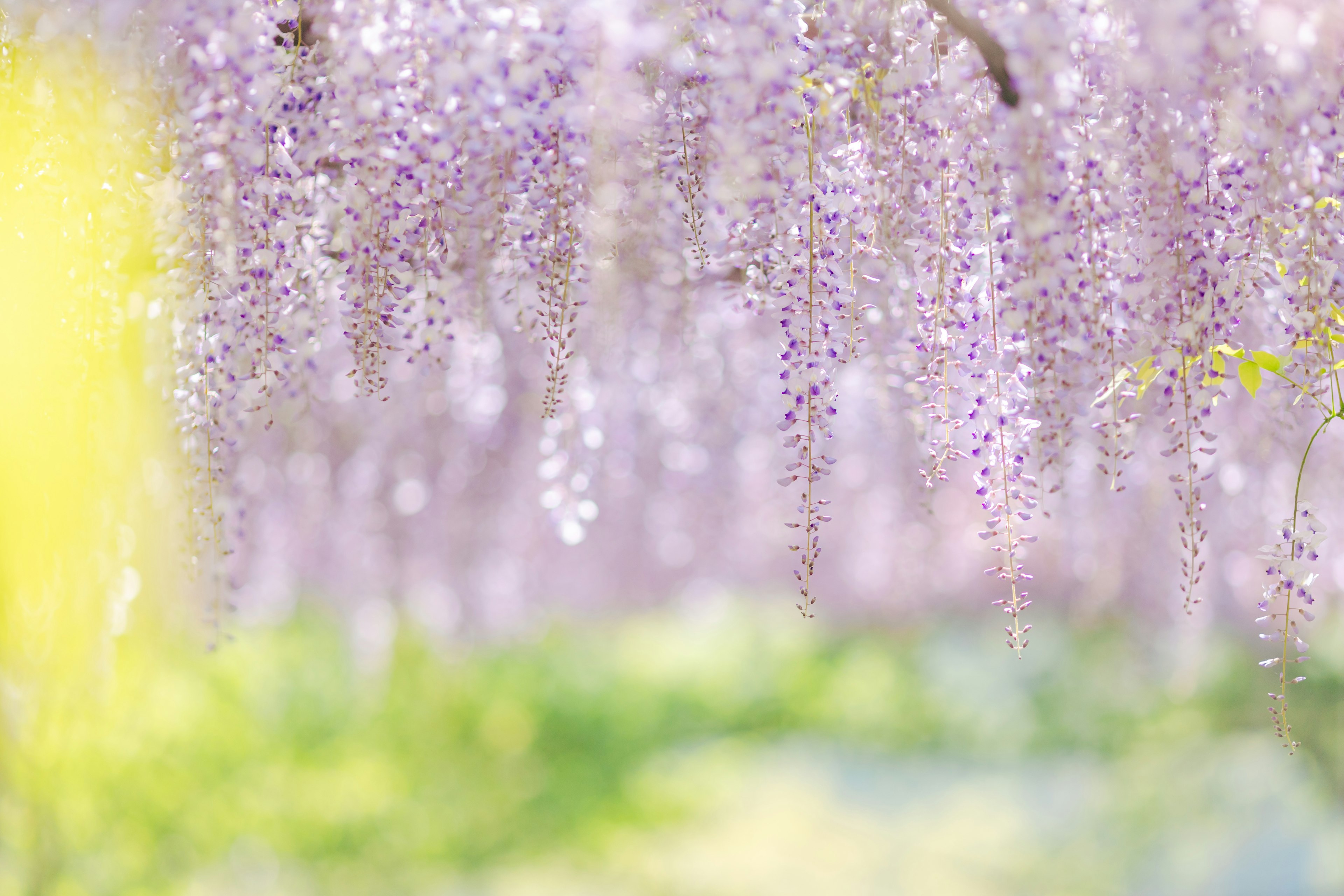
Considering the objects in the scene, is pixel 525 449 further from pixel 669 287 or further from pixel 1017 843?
pixel 1017 843

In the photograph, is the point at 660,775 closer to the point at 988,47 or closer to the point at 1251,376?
the point at 1251,376

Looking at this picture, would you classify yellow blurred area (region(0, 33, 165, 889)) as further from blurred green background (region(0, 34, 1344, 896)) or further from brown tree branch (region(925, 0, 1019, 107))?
brown tree branch (region(925, 0, 1019, 107))

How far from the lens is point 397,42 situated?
1.43 m

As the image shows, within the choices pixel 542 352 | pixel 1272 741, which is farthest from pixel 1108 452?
pixel 1272 741

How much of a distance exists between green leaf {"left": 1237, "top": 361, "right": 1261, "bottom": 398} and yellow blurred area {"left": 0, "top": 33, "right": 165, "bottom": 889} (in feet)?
5.61

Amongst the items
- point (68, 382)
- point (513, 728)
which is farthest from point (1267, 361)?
point (513, 728)

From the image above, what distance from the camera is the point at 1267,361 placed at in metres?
1.51

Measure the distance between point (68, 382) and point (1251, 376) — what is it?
1.93 metres

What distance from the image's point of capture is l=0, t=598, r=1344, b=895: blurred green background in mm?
4242

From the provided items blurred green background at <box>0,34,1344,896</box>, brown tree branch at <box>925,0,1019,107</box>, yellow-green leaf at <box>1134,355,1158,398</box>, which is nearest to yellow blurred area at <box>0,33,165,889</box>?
blurred green background at <box>0,34,1344,896</box>

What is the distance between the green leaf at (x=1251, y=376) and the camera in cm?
150

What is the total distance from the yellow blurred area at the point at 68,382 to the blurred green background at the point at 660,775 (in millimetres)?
690

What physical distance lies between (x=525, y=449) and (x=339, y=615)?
2.52m

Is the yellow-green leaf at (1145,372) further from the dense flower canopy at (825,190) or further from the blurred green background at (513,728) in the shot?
the blurred green background at (513,728)
